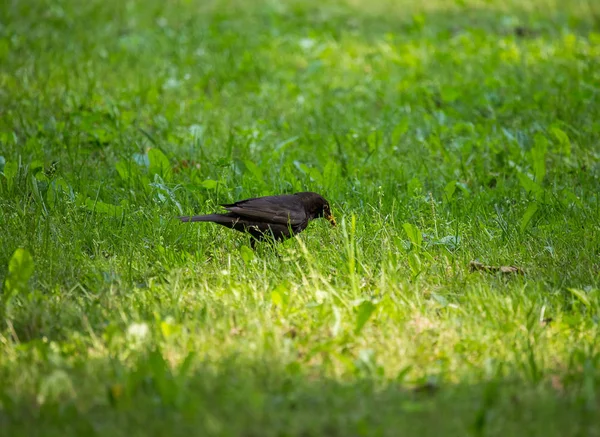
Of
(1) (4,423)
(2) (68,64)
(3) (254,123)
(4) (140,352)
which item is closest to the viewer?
(1) (4,423)

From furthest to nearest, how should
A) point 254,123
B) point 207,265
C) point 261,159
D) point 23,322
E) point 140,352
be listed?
1. point 254,123
2. point 261,159
3. point 207,265
4. point 23,322
5. point 140,352

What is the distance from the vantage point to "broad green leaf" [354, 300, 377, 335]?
337cm

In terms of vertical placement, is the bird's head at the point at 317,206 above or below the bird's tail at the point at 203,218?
below

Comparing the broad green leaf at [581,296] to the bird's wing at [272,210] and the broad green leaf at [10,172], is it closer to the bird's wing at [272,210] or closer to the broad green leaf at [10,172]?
the bird's wing at [272,210]

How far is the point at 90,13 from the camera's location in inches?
399

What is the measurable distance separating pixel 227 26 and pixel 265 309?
7087 millimetres

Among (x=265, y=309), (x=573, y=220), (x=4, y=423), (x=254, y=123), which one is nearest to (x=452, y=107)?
(x=254, y=123)

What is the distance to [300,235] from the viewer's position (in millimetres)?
4898

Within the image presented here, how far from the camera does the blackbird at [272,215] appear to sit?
4570 mm

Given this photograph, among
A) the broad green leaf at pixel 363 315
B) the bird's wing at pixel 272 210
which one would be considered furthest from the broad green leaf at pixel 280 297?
the bird's wing at pixel 272 210

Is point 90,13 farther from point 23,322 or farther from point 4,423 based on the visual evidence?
point 4,423

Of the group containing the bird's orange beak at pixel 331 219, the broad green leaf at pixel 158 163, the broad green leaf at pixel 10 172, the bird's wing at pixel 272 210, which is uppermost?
the broad green leaf at pixel 10 172

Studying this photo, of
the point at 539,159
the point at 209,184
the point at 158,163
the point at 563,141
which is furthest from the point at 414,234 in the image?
the point at 563,141

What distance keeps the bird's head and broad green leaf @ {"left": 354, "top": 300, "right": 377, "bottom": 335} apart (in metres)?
1.55
